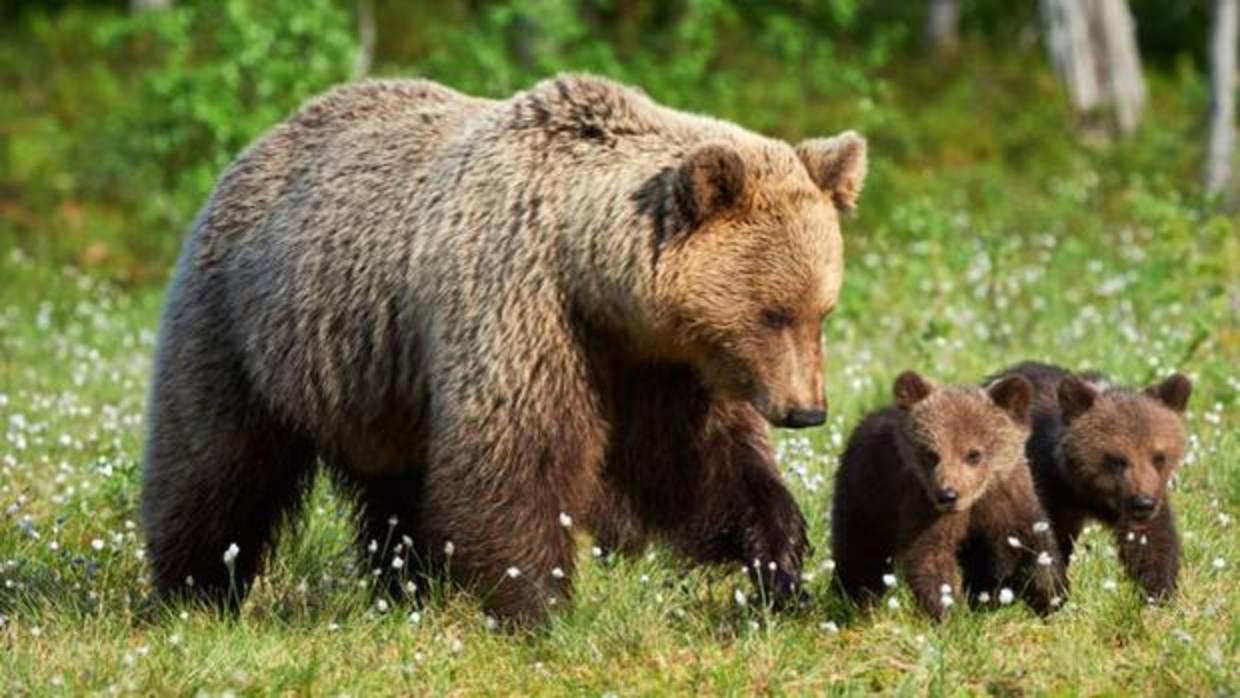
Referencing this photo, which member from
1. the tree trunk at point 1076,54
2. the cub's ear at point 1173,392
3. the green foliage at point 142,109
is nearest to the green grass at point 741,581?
the cub's ear at point 1173,392

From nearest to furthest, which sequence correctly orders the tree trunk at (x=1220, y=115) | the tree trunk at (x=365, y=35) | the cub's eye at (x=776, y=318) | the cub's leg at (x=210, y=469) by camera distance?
the cub's eye at (x=776, y=318), the cub's leg at (x=210, y=469), the tree trunk at (x=1220, y=115), the tree trunk at (x=365, y=35)

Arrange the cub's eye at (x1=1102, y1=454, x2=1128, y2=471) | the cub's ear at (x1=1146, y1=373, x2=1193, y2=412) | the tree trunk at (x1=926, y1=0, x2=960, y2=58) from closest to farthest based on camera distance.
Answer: the cub's eye at (x1=1102, y1=454, x2=1128, y2=471)
the cub's ear at (x1=1146, y1=373, x2=1193, y2=412)
the tree trunk at (x1=926, y1=0, x2=960, y2=58)

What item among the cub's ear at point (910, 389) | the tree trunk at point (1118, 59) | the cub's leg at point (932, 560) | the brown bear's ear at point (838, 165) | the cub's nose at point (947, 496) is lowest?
the cub's leg at point (932, 560)

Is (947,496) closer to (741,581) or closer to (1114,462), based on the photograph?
(1114,462)

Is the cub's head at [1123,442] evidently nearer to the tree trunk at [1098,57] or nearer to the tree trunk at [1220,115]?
the tree trunk at [1220,115]

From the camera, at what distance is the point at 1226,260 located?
11.7 metres

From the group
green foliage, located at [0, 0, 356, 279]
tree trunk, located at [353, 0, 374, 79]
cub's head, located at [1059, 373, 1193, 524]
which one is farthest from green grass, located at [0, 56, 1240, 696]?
tree trunk, located at [353, 0, 374, 79]

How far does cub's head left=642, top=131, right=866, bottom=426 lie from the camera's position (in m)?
6.37

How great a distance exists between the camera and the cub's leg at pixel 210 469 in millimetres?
7629

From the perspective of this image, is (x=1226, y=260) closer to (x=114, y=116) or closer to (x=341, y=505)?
(x=341, y=505)

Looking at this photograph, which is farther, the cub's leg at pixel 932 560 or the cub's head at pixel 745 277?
the cub's leg at pixel 932 560

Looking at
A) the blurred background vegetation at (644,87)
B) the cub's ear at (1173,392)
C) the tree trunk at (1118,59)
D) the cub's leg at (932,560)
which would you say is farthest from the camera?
the tree trunk at (1118,59)

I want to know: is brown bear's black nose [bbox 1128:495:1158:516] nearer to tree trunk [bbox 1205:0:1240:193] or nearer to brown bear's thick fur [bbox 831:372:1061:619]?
brown bear's thick fur [bbox 831:372:1061:619]

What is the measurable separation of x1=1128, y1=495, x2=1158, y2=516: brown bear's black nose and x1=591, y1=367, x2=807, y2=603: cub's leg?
3.53 feet
